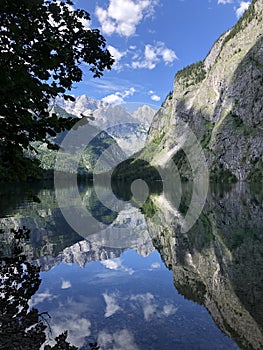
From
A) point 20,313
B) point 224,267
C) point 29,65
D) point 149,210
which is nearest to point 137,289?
point 224,267

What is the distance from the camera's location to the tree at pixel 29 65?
8.51m

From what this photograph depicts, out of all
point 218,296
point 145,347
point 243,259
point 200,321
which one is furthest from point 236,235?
point 145,347

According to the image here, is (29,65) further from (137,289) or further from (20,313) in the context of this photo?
(137,289)

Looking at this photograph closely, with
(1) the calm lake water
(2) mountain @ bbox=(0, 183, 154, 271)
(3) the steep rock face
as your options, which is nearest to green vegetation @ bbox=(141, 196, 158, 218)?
(2) mountain @ bbox=(0, 183, 154, 271)

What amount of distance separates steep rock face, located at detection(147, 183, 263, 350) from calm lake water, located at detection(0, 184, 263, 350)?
0.06 meters

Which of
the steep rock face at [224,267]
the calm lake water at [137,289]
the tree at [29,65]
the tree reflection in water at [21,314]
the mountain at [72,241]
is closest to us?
the tree at [29,65]

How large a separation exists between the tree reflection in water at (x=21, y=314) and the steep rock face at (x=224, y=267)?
6.67 m

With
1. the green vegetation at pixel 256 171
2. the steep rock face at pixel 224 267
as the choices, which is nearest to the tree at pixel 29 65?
the steep rock face at pixel 224 267

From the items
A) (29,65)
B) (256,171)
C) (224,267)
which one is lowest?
(224,267)

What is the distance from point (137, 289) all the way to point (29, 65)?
1502 centimetres

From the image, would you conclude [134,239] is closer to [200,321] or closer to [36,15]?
[200,321]

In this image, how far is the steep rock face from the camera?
14.1 meters

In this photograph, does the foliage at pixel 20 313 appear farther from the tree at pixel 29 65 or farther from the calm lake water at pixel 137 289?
the tree at pixel 29 65

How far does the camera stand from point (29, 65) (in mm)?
9664
